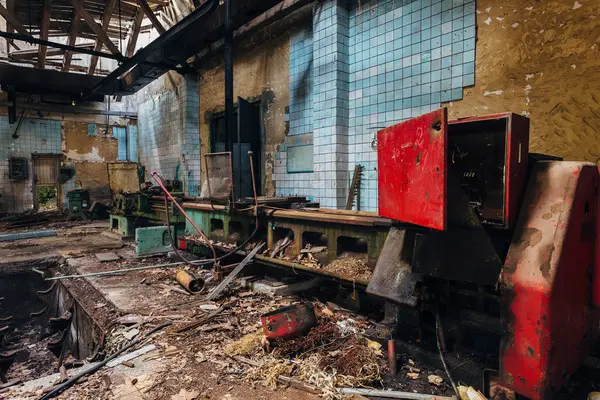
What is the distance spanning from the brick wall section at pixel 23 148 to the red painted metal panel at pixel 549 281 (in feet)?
47.2

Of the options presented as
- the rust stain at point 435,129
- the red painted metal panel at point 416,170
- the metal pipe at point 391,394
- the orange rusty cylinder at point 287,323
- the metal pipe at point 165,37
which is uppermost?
the metal pipe at point 165,37

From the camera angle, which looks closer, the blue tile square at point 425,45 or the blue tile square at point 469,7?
the blue tile square at point 469,7

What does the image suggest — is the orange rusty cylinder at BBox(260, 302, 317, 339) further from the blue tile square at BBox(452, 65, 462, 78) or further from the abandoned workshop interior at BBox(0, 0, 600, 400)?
the blue tile square at BBox(452, 65, 462, 78)

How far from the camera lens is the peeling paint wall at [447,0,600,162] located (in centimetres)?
318

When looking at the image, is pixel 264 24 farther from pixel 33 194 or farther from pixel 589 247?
pixel 33 194

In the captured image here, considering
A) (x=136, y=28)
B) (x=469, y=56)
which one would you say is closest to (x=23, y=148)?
(x=136, y=28)

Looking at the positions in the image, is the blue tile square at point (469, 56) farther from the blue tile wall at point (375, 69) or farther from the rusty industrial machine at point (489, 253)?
the rusty industrial machine at point (489, 253)

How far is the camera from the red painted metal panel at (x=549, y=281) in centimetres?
165

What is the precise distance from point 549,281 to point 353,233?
178 cm

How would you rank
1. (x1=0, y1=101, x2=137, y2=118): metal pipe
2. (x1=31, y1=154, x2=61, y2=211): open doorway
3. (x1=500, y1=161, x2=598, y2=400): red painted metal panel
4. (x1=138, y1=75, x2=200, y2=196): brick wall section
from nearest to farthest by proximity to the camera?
(x1=500, y1=161, x2=598, y2=400): red painted metal panel < (x1=138, y1=75, x2=200, y2=196): brick wall section < (x1=0, y1=101, x2=137, y2=118): metal pipe < (x1=31, y1=154, x2=61, y2=211): open doorway

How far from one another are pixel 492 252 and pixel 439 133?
792 mm

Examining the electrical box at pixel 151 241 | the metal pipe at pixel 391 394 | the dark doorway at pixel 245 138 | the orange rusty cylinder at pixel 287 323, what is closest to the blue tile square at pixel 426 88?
the dark doorway at pixel 245 138

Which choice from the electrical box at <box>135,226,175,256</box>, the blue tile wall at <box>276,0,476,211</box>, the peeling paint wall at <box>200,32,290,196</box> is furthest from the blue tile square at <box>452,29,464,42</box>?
the electrical box at <box>135,226,175,256</box>

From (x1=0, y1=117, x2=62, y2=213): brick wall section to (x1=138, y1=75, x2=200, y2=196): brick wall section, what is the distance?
3337 mm
